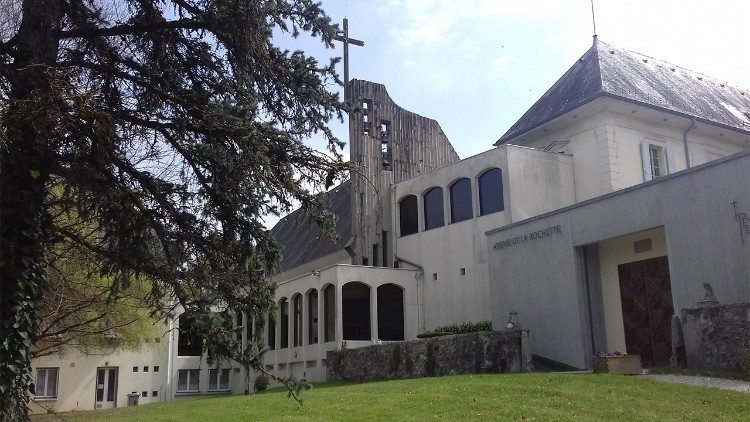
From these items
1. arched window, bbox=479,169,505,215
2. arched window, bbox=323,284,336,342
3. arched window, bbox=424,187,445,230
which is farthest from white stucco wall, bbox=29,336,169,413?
arched window, bbox=479,169,505,215

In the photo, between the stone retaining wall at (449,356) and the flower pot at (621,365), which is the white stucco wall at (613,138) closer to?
the stone retaining wall at (449,356)

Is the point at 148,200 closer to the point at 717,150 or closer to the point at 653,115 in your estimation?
the point at 653,115

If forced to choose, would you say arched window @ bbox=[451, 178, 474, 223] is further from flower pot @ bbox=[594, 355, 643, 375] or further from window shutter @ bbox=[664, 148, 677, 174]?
flower pot @ bbox=[594, 355, 643, 375]

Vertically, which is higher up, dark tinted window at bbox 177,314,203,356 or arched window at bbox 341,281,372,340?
arched window at bbox 341,281,372,340

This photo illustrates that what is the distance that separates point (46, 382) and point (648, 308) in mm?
26668

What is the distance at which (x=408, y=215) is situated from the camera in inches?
1256

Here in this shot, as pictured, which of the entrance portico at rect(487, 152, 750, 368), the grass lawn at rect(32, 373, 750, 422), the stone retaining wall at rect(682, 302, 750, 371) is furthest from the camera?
the entrance portico at rect(487, 152, 750, 368)

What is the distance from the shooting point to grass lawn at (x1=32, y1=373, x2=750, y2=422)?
1254 centimetres

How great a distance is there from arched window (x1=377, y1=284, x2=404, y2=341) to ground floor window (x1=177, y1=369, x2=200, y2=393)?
15.6m

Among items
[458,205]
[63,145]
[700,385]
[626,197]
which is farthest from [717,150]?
[63,145]

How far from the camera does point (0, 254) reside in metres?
9.29

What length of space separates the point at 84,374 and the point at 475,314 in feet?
63.5

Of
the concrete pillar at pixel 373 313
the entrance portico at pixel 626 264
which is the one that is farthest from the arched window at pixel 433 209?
the entrance portico at pixel 626 264

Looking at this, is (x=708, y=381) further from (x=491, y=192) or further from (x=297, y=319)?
(x=297, y=319)
